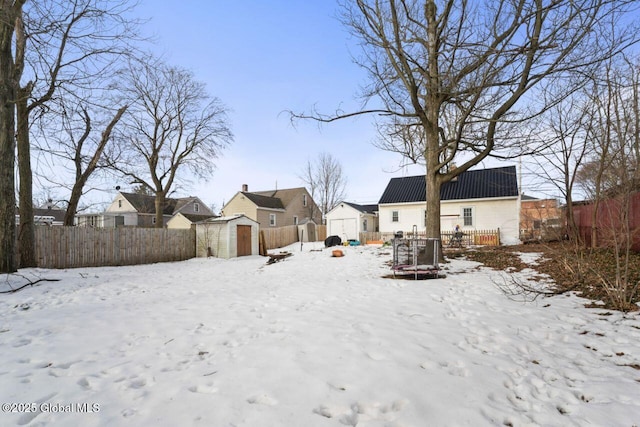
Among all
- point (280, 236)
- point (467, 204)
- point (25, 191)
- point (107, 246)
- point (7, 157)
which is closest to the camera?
point (7, 157)

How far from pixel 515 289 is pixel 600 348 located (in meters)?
3.22

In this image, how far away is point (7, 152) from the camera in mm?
7590

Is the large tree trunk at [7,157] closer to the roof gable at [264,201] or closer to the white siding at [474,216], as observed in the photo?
the white siding at [474,216]

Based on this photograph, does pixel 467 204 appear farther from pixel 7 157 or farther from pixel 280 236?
pixel 7 157

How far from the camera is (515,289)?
21.4ft

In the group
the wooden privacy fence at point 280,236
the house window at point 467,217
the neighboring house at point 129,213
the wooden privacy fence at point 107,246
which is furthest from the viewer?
the neighboring house at point 129,213

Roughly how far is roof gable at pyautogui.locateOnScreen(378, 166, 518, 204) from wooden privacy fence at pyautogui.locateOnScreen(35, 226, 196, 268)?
1598cm

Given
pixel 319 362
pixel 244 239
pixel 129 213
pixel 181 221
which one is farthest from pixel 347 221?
pixel 129 213

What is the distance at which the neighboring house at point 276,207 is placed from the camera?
33.2 metres

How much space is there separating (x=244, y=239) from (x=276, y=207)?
60.6 feet

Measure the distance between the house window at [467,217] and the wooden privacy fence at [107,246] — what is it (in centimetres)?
1844

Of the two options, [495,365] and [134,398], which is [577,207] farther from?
[134,398]

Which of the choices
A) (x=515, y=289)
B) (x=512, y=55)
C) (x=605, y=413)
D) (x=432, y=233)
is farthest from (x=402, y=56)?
(x=605, y=413)

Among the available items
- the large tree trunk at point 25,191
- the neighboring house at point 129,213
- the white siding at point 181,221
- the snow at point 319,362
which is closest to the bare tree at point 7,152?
the large tree trunk at point 25,191
